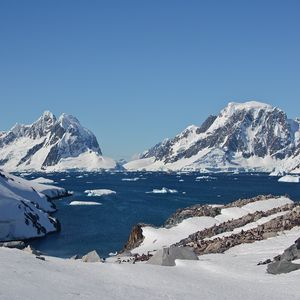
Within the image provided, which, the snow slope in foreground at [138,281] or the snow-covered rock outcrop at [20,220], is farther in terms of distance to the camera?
the snow-covered rock outcrop at [20,220]

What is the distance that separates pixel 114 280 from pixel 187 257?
243 inches

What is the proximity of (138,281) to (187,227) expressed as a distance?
3066 cm

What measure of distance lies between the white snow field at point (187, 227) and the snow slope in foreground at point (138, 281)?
73.3 ft

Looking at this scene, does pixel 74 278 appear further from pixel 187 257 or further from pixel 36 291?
pixel 187 257

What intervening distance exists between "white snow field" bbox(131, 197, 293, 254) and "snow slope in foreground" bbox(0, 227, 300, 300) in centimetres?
2233

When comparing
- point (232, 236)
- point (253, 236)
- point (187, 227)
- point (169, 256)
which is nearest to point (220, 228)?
point (232, 236)

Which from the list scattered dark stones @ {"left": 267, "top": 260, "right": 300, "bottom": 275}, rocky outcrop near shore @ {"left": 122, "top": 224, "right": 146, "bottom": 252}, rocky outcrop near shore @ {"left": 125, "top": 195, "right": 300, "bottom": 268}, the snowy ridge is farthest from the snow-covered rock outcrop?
scattered dark stones @ {"left": 267, "top": 260, "right": 300, "bottom": 275}

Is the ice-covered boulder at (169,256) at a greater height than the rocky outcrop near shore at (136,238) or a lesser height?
greater

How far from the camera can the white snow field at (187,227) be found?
42641 mm

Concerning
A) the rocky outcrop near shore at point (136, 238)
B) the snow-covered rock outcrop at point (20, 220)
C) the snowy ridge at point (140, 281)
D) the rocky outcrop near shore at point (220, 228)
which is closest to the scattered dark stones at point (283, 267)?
the snowy ridge at point (140, 281)

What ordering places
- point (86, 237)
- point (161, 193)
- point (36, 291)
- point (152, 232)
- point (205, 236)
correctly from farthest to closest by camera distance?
point (161, 193)
point (86, 237)
point (152, 232)
point (205, 236)
point (36, 291)

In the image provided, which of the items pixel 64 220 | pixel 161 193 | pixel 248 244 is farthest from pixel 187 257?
pixel 161 193

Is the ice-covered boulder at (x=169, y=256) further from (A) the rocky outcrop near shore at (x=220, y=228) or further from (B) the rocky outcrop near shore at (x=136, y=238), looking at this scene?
(B) the rocky outcrop near shore at (x=136, y=238)

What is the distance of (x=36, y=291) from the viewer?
39.7 ft
